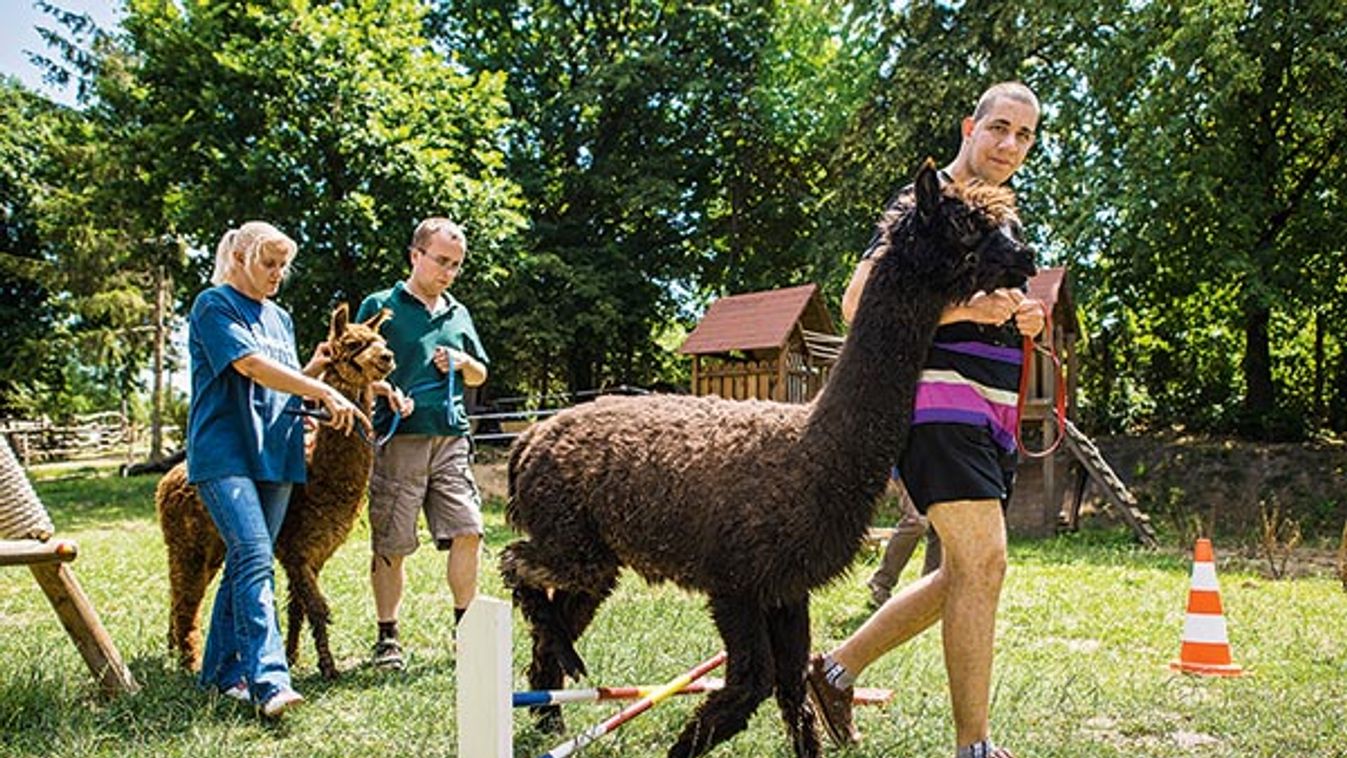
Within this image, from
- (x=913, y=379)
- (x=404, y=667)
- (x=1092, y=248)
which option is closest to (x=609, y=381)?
(x=1092, y=248)

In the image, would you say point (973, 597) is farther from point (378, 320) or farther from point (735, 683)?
point (378, 320)

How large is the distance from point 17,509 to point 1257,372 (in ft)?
67.4

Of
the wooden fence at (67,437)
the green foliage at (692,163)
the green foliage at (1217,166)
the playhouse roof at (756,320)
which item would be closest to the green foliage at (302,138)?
the green foliage at (692,163)

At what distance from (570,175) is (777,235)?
217 inches

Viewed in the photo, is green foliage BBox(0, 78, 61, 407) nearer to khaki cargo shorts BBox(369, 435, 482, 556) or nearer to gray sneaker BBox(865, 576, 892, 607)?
khaki cargo shorts BBox(369, 435, 482, 556)

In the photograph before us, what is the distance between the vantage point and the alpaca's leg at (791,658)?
3713mm

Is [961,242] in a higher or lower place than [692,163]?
lower

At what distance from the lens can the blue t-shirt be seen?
172 inches

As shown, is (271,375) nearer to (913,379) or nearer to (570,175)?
(913,379)

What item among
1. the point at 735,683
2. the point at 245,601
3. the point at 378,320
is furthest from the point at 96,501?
the point at 735,683

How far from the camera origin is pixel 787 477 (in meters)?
3.41

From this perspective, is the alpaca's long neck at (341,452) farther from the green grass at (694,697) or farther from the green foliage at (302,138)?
the green foliage at (302,138)

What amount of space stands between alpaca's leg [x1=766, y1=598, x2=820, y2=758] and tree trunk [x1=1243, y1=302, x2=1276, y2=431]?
18.2 m

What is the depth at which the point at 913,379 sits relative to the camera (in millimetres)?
3373
